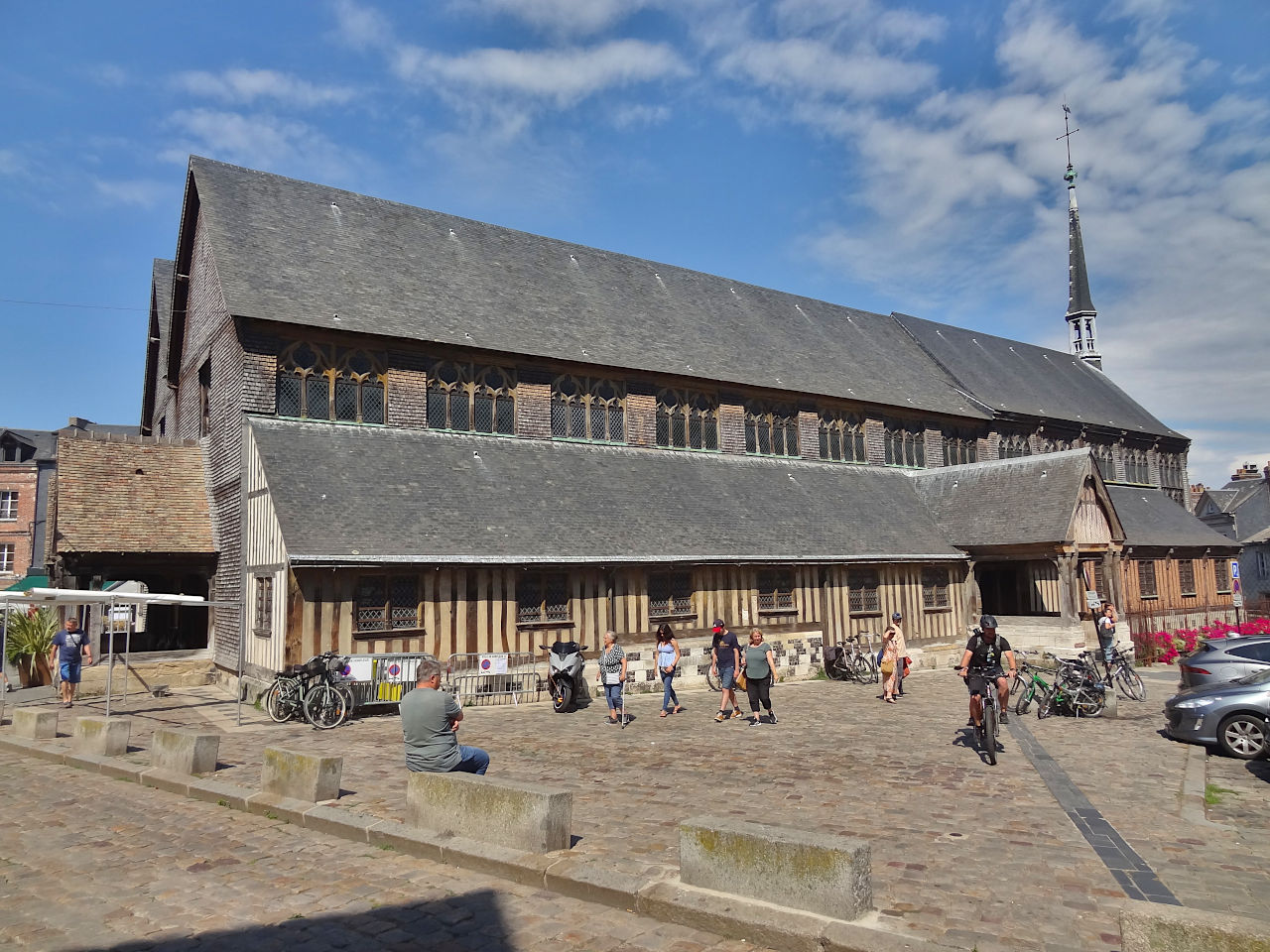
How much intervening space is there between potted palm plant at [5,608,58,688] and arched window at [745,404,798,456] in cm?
1719

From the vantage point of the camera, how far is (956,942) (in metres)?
4.96

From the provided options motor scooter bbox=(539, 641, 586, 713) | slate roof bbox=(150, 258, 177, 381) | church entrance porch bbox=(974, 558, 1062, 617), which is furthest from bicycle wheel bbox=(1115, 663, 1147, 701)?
slate roof bbox=(150, 258, 177, 381)

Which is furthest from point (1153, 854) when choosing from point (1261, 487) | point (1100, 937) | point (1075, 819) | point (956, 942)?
point (1261, 487)

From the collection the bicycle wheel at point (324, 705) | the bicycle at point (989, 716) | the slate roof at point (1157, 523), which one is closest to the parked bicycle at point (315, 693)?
the bicycle wheel at point (324, 705)

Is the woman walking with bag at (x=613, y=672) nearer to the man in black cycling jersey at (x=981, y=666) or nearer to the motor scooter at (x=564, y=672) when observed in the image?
the motor scooter at (x=564, y=672)

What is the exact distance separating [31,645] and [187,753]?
1051cm

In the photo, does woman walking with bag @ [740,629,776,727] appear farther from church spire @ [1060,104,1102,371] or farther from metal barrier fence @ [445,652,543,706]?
church spire @ [1060,104,1102,371]

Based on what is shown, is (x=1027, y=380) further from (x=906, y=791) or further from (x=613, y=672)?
(x=906, y=791)

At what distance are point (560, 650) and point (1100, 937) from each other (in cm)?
1107

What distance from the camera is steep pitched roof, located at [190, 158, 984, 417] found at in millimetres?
19094

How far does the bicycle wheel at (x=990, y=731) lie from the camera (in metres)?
10.2

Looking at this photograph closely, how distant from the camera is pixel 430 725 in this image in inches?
288

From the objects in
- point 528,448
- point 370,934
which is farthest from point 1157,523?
point 370,934

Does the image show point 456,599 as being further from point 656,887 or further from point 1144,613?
point 1144,613
